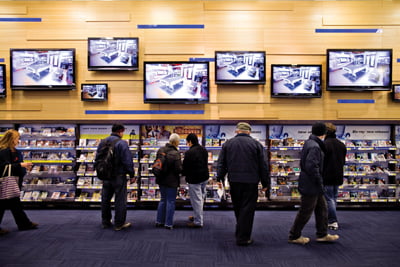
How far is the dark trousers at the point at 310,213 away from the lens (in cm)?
370

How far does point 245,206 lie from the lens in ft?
12.2

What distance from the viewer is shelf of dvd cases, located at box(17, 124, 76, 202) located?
19.1 ft

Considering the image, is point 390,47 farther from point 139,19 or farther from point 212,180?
point 139,19

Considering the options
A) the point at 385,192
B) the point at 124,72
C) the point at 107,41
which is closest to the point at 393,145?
the point at 385,192

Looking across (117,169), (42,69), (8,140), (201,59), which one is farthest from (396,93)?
(42,69)

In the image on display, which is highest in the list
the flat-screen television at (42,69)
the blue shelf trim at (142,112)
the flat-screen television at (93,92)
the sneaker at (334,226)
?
the flat-screen television at (42,69)

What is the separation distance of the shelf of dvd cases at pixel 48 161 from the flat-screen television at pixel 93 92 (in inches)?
31.9

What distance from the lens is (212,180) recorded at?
5.86 metres

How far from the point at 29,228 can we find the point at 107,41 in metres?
3.75

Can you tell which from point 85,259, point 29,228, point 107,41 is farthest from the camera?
point 107,41

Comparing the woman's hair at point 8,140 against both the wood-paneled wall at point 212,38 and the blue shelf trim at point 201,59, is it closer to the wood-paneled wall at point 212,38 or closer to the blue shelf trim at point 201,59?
the wood-paneled wall at point 212,38

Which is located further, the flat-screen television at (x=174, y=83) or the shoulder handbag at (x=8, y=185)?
the flat-screen television at (x=174, y=83)

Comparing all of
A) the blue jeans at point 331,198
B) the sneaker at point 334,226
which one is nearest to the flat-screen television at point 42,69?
the blue jeans at point 331,198

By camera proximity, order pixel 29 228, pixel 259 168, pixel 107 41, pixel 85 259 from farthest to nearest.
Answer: pixel 107 41 < pixel 29 228 < pixel 259 168 < pixel 85 259
